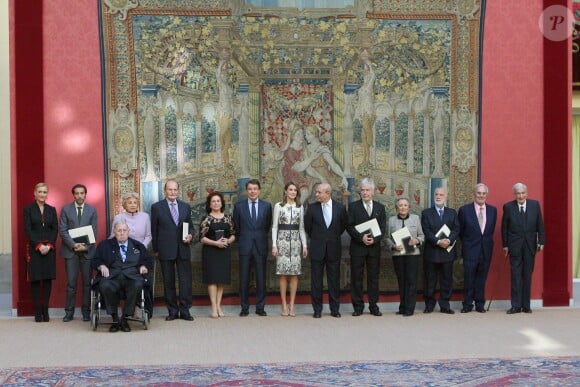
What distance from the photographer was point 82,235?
10.6 m

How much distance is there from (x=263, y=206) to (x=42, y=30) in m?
3.01

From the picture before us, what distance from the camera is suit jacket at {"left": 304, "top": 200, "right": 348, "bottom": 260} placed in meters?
10.9

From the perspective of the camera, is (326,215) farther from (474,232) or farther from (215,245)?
(474,232)

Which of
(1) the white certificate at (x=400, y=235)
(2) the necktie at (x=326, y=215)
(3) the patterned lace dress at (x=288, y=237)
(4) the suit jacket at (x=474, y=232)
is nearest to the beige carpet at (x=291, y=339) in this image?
(3) the patterned lace dress at (x=288, y=237)

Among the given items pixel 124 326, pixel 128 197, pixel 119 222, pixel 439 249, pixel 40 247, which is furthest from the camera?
pixel 439 249

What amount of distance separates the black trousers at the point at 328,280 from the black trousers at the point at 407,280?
0.69m

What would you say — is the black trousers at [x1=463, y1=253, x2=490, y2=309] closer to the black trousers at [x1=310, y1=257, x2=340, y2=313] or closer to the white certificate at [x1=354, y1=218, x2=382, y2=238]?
the white certificate at [x1=354, y1=218, x2=382, y2=238]

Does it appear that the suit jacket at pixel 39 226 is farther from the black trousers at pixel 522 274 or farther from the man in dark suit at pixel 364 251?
the black trousers at pixel 522 274

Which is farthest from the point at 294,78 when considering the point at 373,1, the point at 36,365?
the point at 36,365

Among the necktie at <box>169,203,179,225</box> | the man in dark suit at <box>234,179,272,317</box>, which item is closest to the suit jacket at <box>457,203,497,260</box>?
the man in dark suit at <box>234,179,272,317</box>

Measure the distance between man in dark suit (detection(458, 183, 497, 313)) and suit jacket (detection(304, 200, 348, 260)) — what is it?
1.40 meters

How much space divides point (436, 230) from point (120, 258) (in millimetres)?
3402

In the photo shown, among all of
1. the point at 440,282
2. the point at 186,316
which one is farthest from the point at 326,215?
the point at 186,316

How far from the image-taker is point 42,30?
11.0 metres
